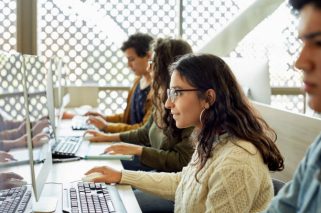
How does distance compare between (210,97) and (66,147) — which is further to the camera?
(66,147)

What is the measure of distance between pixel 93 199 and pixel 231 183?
1.50ft

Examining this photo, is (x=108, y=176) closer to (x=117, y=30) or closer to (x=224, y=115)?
(x=224, y=115)

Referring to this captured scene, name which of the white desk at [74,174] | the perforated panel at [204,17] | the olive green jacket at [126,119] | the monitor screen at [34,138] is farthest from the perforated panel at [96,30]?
the monitor screen at [34,138]

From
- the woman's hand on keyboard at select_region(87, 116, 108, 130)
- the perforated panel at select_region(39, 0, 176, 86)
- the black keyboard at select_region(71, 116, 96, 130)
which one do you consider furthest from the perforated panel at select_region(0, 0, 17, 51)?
the woman's hand on keyboard at select_region(87, 116, 108, 130)

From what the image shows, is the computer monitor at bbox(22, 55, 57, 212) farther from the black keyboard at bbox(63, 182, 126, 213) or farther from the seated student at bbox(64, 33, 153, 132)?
the seated student at bbox(64, 33, 153, 132)

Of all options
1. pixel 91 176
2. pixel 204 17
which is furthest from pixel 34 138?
pixel 204 17

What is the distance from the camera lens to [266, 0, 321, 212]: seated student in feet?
2.38

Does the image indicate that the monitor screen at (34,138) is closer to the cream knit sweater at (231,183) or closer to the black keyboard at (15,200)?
the black keyboard at (15,200)

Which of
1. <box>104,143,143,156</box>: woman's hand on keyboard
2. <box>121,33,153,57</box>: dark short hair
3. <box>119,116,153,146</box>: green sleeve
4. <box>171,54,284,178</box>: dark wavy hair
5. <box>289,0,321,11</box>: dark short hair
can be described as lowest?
<box>119,116,153,146</box>: green sleeve

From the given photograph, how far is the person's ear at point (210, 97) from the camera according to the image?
154 cm

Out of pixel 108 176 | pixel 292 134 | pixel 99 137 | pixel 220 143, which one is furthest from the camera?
pixel 99 137

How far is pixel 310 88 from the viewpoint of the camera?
0.73 m

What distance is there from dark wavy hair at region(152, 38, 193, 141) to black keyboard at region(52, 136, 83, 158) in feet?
1.43

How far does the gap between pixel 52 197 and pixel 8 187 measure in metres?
0.42
